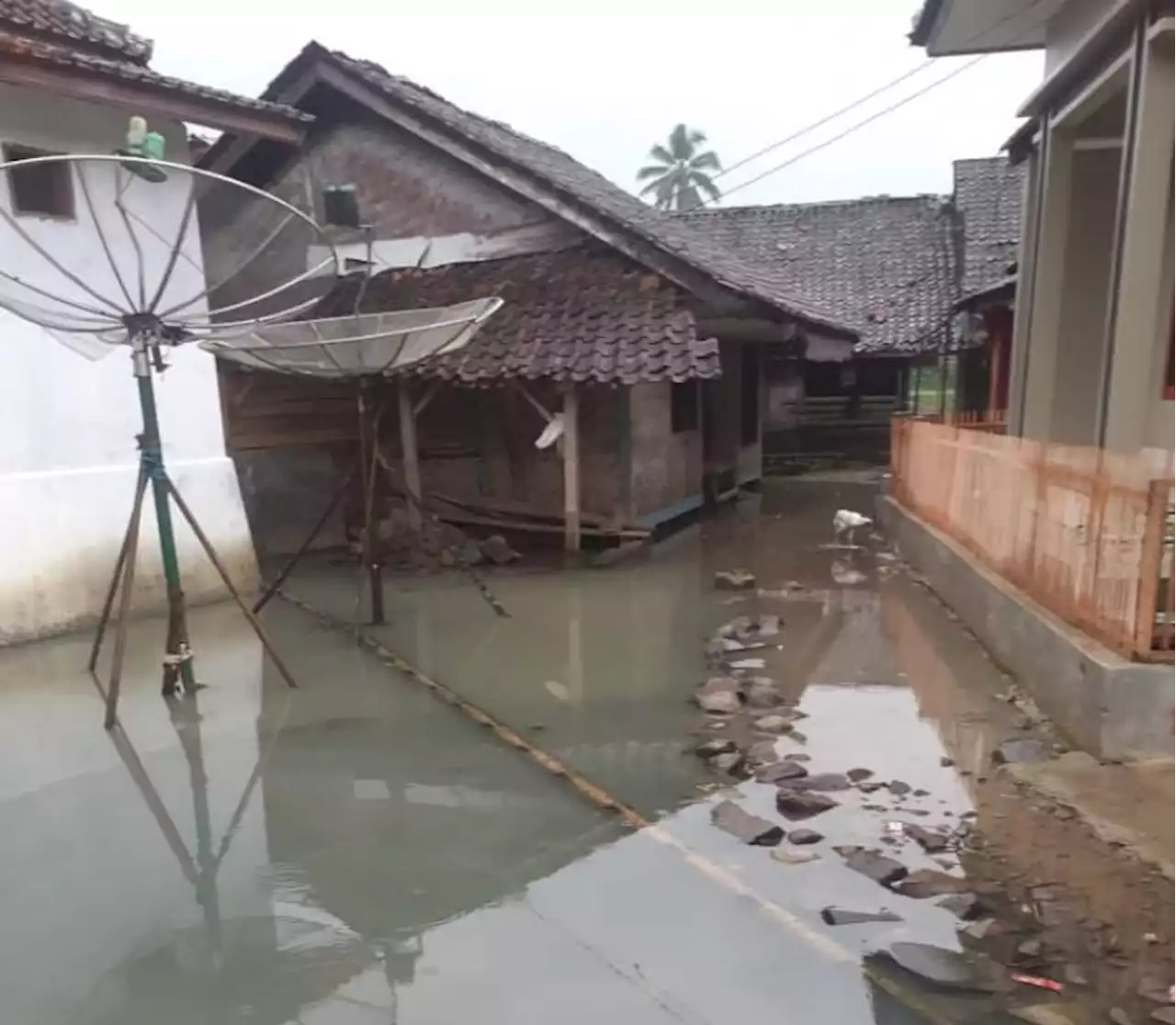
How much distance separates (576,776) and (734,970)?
1768 millimetres

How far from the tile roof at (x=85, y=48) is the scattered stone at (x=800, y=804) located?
7.38 metres

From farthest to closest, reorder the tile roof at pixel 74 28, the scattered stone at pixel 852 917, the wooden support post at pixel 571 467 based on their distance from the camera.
A: the wooden support post at pixel 571 467
the tile roof at pixel 74 28
the scattered stone at pixel 852 917

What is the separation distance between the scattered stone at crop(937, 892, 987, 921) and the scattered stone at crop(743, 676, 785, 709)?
2280 millimetres

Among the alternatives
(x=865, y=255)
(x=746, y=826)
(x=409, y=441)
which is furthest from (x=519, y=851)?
(x=865, y=255)

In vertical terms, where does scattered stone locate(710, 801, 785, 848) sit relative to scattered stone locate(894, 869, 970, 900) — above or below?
below

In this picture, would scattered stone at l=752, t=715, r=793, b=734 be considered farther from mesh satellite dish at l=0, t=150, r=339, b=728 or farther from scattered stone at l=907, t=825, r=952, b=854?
mesh satellite dish at l=0, t=150, r=339, b=728

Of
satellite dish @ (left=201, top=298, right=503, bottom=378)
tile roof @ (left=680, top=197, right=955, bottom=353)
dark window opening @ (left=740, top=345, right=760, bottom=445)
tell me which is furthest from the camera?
tile roof @ (left=680, top=197, right=955, bottom=353)

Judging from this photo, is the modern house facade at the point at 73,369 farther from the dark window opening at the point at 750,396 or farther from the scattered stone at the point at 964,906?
the dark window opening at the point at 750,396

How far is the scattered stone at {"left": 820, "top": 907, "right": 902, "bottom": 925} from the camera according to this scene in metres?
3.60

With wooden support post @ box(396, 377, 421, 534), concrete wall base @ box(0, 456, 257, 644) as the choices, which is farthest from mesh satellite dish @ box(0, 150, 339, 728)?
wooden support post @ box(396, 377, 421, 534)

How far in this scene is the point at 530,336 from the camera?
10.4 m

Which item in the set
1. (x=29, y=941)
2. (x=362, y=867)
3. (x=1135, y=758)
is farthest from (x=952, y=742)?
(x=29, y=941)

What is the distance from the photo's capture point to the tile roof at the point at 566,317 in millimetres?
9664

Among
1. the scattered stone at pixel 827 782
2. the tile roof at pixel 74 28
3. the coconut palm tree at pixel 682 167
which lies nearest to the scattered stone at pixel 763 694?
the scattered stone at pixel 827 782
